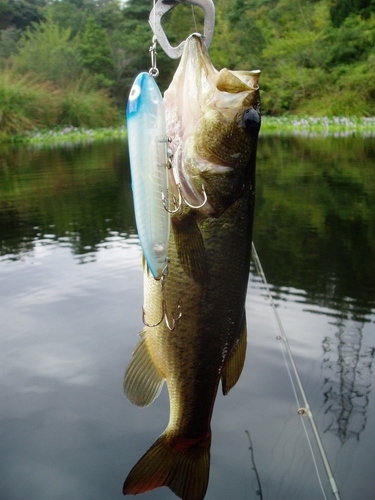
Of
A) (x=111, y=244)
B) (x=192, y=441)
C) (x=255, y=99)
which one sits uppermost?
(x=255, y=99)

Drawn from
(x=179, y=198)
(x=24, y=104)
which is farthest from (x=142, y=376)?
(x=24, y=104)

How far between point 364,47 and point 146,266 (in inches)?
1558

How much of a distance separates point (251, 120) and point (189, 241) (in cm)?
42

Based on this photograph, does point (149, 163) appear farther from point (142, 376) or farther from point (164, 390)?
point (164, 390)

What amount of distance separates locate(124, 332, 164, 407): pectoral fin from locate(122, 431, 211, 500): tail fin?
18 centimetres

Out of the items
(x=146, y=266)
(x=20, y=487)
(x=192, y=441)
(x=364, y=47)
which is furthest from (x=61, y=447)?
(x=364, y=47)

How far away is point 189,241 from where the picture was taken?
165cm

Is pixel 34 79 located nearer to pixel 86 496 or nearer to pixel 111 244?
pixel 111 244

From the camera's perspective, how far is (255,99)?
1.71 metres

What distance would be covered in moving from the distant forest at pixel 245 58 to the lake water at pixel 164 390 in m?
25.8

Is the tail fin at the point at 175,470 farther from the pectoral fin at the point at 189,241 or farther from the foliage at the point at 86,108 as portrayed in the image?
the foliage at the point at 86,108

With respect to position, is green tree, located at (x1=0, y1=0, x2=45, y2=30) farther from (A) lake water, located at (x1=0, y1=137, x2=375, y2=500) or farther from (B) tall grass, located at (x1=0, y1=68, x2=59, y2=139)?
(A) lake water, located at (x1=0, y1=137, x2=375, y2=500)

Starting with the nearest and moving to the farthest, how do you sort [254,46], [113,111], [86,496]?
[86,496] < [113,111] < [254,46]

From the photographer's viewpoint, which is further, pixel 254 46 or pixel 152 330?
pixel 254 46
